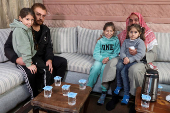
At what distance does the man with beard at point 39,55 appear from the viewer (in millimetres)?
1784

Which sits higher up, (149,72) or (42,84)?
(149,72)

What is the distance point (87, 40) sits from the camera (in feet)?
8.14

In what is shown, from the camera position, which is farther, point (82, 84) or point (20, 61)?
point (20, 61)

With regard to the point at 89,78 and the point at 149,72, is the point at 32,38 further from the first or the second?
the point at 149,72

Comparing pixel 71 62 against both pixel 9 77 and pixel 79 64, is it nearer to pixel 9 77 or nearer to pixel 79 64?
pixel 79 64

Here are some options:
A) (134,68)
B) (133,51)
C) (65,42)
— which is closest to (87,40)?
(65,42)

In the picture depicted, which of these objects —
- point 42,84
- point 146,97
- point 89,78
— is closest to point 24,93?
point 42,84

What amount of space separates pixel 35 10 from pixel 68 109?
4.54 feet

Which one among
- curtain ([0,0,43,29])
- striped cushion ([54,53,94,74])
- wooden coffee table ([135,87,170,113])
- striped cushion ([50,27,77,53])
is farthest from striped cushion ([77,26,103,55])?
wooden coffee table ([135,87,170,113])

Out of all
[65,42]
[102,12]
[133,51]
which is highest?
[102,12]

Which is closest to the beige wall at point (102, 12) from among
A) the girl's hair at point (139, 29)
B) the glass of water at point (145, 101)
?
the girl's hair at point (139, 29)

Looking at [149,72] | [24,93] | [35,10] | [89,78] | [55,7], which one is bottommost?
[24,93]

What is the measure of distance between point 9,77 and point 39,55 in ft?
1.80

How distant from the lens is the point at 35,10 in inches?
76.3
